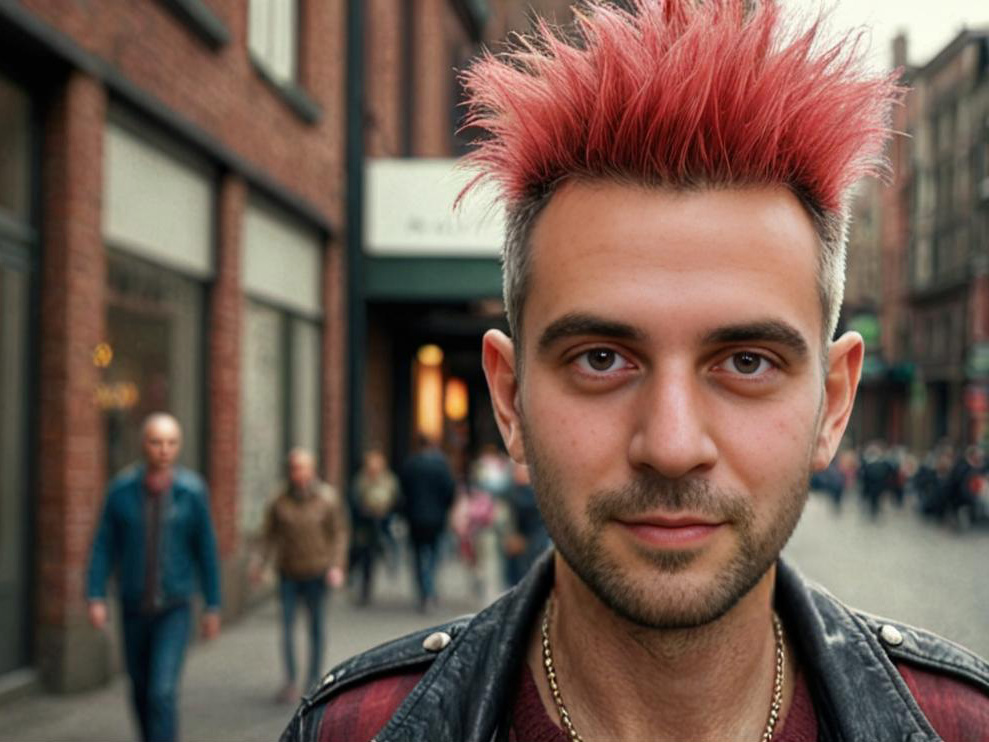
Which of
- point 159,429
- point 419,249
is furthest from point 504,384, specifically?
point 419,249

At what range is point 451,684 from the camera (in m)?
1.71

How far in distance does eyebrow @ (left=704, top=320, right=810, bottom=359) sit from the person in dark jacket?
33.1ft

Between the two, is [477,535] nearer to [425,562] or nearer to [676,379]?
[425,562]

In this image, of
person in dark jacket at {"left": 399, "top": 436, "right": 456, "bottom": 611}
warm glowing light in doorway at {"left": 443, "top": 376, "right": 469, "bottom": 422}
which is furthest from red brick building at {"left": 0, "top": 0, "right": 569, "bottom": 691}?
warm glowing light in doorway at {"left": 443, "top": 376, "right": 469, "bottom": 422}

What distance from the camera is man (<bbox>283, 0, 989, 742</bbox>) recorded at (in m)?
1.48

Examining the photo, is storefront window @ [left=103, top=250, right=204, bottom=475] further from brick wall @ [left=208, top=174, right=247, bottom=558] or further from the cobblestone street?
the cobblestone street

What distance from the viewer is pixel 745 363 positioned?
1514 millimetres

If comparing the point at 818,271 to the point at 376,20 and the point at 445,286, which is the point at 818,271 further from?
the point at 376,20

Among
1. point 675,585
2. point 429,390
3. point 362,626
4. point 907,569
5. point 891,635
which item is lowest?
point 907,569

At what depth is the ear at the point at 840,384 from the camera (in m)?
1.64

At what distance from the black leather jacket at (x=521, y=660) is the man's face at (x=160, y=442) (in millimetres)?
4359

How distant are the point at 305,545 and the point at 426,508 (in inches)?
145

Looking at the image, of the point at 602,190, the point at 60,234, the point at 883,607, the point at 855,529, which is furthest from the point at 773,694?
the point at 855,529

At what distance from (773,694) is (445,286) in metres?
12.5
